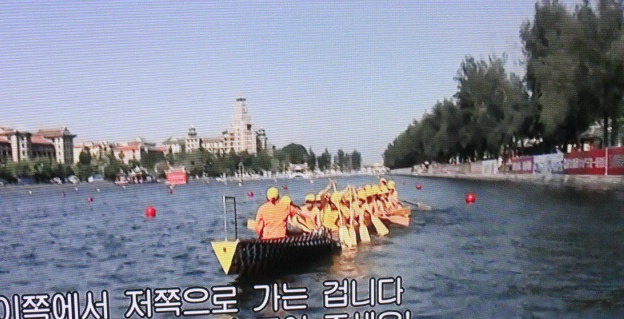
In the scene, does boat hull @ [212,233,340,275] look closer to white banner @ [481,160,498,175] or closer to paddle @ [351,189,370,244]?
paddle @ [351,189,370,244]

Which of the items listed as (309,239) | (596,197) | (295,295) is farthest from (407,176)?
(596,197)

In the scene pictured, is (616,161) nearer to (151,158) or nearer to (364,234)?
(364,234)

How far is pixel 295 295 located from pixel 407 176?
1.93 meters

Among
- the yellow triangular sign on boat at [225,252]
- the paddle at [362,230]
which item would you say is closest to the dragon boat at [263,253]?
the yellow triangular sign on boat at [225,252]

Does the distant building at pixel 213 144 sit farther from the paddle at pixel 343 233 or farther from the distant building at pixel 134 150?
the paddle at pixel 343 233

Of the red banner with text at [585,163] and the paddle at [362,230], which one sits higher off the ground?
the red banner with text at [585,163]

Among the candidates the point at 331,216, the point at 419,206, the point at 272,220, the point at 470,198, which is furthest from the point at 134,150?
the point at 470,198

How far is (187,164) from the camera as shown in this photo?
109 inches

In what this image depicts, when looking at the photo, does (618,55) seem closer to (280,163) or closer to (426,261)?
(426,261)

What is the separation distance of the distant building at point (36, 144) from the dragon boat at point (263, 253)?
0.75 m

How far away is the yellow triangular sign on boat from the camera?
9.70 feet

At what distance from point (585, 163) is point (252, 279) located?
7.64m

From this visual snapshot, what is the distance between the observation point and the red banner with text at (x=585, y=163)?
902 centimetres

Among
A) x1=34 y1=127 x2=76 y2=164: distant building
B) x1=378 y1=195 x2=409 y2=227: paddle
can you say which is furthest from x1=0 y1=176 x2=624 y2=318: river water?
x1=378 y1=195 x2=409 y2=227: paddle
